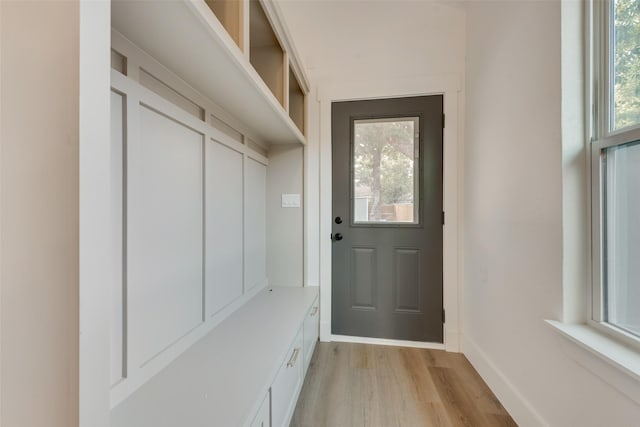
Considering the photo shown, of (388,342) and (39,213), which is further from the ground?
(39,213)

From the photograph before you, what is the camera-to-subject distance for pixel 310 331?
1.93m

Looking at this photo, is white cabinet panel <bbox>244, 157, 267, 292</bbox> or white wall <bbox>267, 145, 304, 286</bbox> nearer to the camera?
white cabinet panel <bbox>244, 157, 267, 292</bbox>

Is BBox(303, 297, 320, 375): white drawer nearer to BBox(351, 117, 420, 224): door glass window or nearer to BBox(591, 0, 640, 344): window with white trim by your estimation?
BBox(351, 117, 420, 224): door glass window

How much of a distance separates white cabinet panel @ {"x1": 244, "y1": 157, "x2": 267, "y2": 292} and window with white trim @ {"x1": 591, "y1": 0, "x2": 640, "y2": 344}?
1.83 meters

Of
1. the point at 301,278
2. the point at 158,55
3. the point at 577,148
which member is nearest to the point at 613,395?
the point at 577,148

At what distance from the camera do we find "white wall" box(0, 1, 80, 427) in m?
0.43

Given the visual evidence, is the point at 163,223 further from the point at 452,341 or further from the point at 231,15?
the point at 452,341

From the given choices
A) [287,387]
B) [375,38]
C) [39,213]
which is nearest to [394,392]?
[287,387]

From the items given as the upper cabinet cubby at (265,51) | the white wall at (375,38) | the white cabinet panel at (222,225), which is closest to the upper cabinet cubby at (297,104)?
the white wall at (375,38)

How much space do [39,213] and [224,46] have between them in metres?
0.76

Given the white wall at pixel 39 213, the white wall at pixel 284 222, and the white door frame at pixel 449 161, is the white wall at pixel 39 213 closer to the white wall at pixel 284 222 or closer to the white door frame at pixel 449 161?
the white wall at pixel 284 222

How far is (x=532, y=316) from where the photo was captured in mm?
1320

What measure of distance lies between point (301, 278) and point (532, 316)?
156 centimetres

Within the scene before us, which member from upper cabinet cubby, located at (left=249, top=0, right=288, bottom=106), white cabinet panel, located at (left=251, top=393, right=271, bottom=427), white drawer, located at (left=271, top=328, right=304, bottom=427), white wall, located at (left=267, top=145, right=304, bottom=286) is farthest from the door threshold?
upper cabinet cubby, located at (left=249, top=0, right=288, bottom=106)
